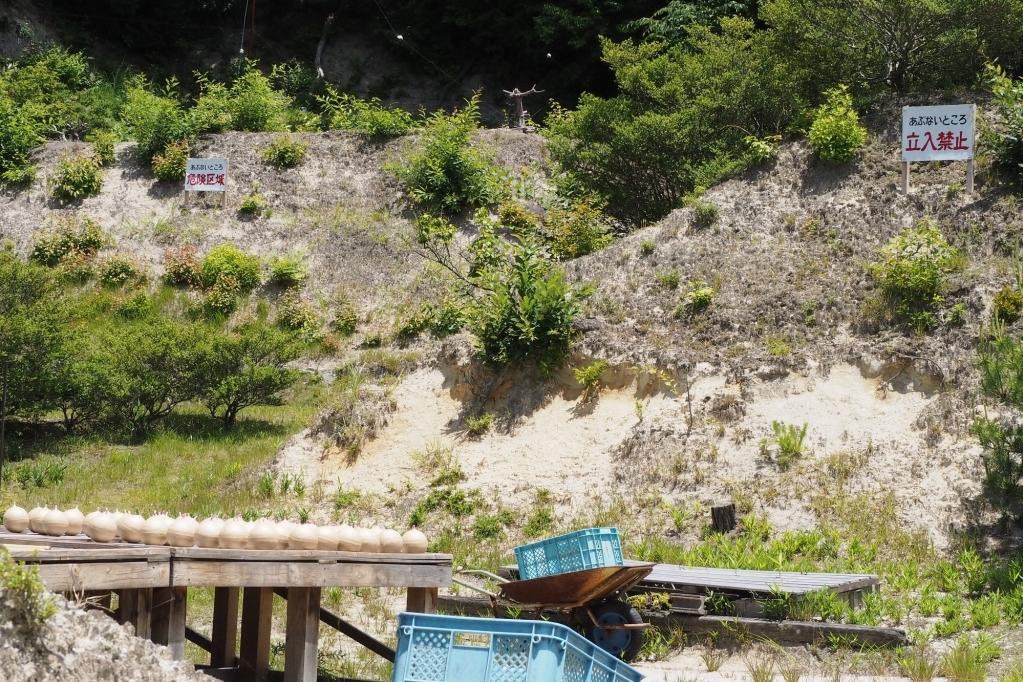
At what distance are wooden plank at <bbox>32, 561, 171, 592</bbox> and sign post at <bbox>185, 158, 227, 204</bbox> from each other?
21.6 m

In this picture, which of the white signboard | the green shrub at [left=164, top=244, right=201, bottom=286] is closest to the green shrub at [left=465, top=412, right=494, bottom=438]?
the green shrub at [left=164, top=244, right=201, bottom=286]

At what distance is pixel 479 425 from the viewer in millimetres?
17266

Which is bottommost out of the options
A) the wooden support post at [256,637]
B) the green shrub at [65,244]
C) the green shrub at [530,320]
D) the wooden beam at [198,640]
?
the wooden beam at [198,640]

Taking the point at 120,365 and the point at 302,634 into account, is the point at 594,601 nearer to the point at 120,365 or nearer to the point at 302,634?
the point at 302,634

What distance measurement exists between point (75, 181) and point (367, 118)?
6.98 m

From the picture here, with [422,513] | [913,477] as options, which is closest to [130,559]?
[422,513]

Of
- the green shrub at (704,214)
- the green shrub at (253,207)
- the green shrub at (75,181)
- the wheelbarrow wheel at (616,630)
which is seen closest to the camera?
the wheelbarrow wheel at (616,630)

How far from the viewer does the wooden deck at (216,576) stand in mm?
6590

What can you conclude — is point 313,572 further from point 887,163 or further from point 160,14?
point 160,14

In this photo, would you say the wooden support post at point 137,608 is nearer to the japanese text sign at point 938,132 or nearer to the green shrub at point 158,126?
the japanese text sign at point 938,132

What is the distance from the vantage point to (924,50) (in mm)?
20984

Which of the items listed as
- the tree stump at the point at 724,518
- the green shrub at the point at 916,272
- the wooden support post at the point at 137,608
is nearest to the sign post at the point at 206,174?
the green shrub at the point at 916,272

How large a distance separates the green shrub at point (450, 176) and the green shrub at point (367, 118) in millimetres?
2063

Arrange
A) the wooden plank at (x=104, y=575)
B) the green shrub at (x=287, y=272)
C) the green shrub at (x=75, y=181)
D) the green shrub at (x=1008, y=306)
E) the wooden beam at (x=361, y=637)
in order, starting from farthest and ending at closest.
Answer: the green shrub at (x=75, y=181), the green shrub at (x=287, y=272), the green shrub at (x=1008, y=306), the wooden beam at (x=361, y=637), the wooden plank at (x=104, y=575)
